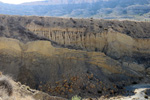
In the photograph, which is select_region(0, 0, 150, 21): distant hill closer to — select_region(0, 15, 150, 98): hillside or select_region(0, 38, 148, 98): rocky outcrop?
select_region(0, 15, 150, 98): hillside

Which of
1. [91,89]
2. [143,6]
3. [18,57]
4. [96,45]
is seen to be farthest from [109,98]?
[143,6]

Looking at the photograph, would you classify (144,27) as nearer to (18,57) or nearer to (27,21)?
(27,21)

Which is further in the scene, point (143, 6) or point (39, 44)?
point (143, 6)

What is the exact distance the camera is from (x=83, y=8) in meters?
100

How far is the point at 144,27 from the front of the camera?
93.9 ft

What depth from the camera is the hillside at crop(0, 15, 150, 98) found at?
19438mm

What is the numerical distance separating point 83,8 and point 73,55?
82193 millimetres

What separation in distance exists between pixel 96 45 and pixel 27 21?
8996 mm

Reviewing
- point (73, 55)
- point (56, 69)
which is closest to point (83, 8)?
point (73, 55)

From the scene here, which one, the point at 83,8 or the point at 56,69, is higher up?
the point at 83,8

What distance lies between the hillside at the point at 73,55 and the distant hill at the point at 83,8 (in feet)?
170

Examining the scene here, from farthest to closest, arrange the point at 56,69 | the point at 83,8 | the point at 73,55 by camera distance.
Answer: the point at 83,8
the point at 73,55
the point at 56,69

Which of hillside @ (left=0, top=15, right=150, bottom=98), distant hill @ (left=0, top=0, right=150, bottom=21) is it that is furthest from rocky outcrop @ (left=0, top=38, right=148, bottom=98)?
distant hill @ (left=0, top=0, right=150, bottom=21)

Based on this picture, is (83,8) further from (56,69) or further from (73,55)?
(56,69)
